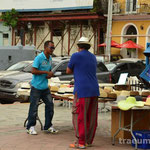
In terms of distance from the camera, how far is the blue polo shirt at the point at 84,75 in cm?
821

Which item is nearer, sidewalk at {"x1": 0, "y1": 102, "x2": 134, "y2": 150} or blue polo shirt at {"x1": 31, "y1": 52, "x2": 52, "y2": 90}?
sidewalk at {"x1": 0, "y1": 102, "x2": 134, "y2": 150}

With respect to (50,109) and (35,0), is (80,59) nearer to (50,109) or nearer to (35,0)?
(50,109)

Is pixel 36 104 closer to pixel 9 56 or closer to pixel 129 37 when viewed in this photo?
pixel 9 56

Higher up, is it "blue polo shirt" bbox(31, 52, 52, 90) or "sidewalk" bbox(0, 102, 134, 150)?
"blue polo shirt" bbox(31, 52, 52, 90)

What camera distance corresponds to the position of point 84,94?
8.20 metres

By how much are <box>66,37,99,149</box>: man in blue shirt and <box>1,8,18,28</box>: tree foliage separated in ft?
131

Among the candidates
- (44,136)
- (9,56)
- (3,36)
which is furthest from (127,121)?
(3,36)

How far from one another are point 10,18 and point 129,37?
505 inches

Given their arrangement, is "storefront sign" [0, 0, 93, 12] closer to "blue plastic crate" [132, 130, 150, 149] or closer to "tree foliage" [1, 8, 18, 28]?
"tree foliage" [1, 8, 18, 28]

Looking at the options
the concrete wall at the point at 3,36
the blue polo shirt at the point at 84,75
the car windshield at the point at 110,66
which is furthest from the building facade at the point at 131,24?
the blue polo shirt at the point at 84,75

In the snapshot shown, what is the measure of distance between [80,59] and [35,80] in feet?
4.63

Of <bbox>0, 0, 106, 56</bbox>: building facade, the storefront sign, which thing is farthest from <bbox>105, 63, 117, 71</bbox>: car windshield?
the storefront sign

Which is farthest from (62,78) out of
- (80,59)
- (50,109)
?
(80,59)

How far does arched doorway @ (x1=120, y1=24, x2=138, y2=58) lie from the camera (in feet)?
134
